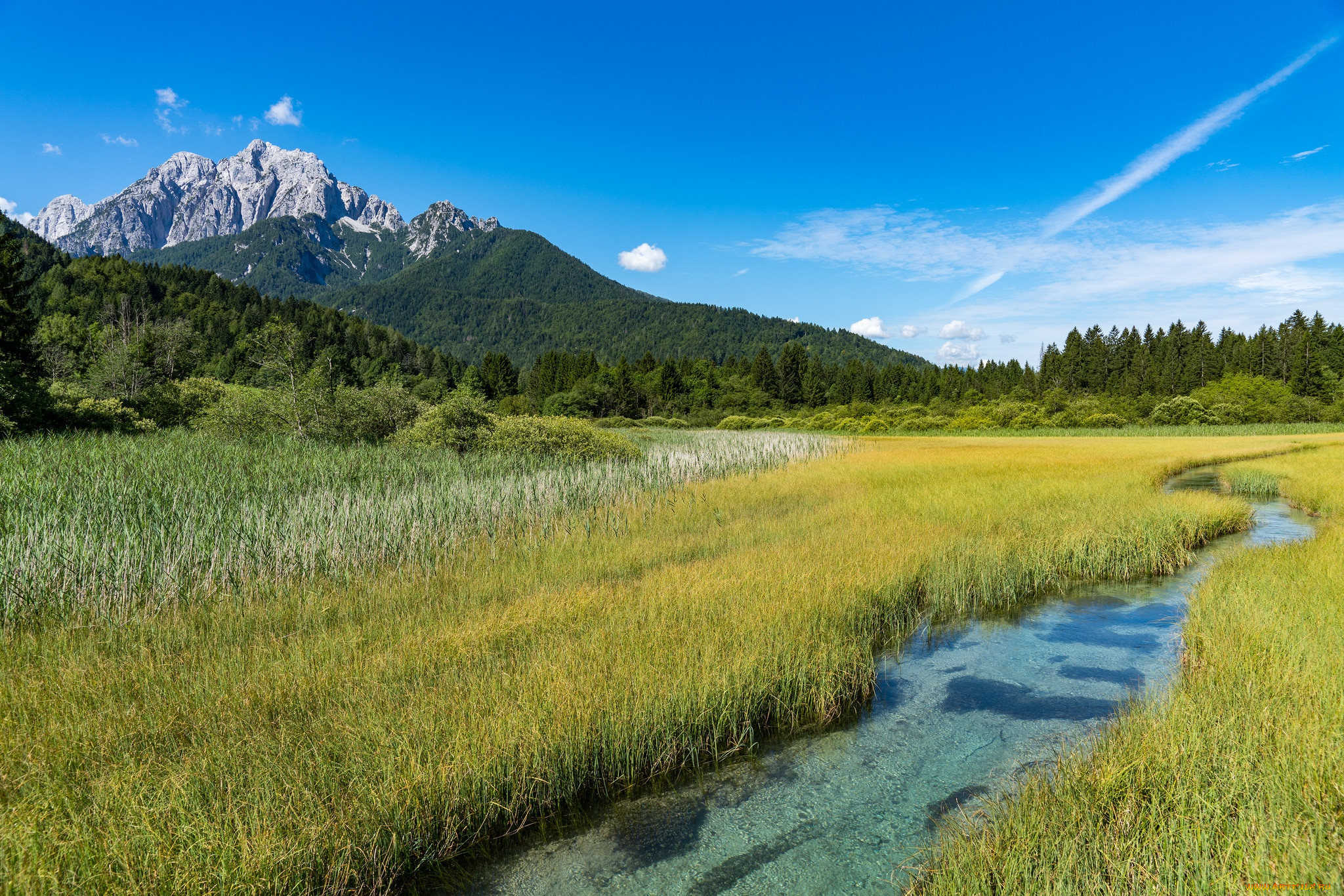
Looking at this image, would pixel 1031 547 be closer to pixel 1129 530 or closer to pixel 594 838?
pixel 1129 530

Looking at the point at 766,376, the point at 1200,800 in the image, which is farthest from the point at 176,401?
the point at 766,376

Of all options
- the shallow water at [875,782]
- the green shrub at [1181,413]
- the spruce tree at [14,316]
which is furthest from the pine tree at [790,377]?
the shallow water at [875,782]

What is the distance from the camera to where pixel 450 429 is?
64.3 ft

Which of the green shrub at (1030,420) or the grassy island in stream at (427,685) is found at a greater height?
the green shrub at (1030,420)

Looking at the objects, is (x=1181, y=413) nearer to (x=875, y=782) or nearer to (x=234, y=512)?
(x=875, y=782)

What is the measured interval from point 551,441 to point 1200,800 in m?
19.0

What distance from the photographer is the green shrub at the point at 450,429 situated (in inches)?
769

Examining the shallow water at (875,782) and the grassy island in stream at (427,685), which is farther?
the shallow water at (875,782)

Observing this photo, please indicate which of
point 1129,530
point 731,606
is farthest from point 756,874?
point 1129,530

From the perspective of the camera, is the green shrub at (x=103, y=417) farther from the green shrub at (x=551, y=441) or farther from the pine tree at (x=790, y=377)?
the pine tree at (x=790, y=377)

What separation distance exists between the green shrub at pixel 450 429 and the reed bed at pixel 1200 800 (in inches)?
729

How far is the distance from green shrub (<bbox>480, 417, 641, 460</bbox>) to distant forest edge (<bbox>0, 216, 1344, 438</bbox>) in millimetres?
6076

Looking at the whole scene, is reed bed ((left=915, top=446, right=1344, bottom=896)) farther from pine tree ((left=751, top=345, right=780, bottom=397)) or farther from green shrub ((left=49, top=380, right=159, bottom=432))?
pine tree ((left=751, top=345, right=780, bottom=397))

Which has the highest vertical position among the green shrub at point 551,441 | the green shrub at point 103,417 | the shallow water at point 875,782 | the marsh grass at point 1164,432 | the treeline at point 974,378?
the treeline at point 974,378
